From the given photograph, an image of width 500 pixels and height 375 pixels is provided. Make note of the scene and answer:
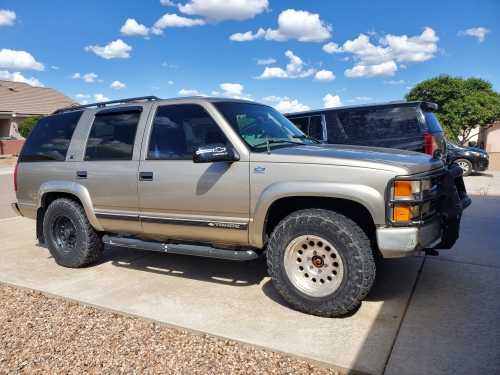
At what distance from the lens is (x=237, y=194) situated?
160 inches

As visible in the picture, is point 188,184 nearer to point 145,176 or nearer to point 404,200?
point 145,176

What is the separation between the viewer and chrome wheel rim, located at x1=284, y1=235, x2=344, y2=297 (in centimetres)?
374

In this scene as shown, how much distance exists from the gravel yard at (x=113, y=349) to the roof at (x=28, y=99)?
3499 cm

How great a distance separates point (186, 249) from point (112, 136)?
1.64m

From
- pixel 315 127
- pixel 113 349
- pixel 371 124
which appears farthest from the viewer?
pixel 315 127

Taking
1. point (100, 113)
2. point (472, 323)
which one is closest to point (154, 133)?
point (100, 113)

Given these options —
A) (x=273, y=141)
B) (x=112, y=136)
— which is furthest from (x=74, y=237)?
(x=273, y=141)

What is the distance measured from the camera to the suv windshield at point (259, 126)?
429cm

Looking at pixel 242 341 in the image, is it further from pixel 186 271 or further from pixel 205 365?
pixel 186 271

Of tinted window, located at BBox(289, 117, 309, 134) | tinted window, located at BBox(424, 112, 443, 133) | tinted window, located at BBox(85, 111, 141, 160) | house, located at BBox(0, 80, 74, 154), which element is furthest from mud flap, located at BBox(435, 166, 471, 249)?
house, located at BBox(0, 80, 74, 154)

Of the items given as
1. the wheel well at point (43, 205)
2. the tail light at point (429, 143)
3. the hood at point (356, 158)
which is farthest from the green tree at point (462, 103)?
the wheel well at point (43, 205)

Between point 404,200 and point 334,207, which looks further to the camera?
point 334,207

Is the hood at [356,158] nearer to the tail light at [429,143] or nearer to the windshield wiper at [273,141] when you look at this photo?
the windshield wiper at [273,141]

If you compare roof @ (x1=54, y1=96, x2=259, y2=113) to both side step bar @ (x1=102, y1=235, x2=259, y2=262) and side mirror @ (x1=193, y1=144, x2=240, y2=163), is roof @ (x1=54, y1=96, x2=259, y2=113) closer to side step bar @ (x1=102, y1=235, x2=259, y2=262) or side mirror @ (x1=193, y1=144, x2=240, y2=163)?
side mirror @ (x1=193, y1=144, x2=240, y2=163)
